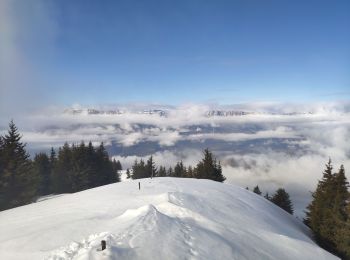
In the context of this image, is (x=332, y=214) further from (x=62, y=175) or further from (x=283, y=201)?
(x=62, y=175)

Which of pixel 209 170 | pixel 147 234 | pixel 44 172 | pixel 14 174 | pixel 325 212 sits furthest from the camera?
pixel 44 172

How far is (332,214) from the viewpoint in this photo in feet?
115

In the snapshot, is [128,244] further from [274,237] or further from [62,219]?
[274,237]

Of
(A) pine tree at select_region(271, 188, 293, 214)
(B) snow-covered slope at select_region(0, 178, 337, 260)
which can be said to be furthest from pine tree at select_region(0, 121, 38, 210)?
(A) pine tree at select_region(271, 188, 293, 214)

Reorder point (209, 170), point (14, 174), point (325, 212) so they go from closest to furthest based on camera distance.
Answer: point (325, 212), point (14, 174), point (209, 170)

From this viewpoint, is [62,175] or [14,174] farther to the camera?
[62,175]

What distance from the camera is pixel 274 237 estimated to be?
23.8 m

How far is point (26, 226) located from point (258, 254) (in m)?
15.3

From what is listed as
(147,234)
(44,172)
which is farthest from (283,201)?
(147,234)

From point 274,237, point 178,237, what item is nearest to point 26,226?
point 178,237

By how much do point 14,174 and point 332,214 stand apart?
140ft

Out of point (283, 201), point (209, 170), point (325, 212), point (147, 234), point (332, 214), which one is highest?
point (147, 234)

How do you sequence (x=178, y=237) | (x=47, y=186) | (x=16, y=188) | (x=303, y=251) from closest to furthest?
(x=178, y=237)
(x=303, y=251)
(x=16, y=188)
(x=47, y=186)

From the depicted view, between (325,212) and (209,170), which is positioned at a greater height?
(209,170)
